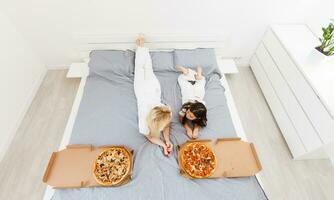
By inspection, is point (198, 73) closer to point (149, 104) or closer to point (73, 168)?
point (149, 104)

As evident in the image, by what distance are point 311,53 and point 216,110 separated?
1.10 meters

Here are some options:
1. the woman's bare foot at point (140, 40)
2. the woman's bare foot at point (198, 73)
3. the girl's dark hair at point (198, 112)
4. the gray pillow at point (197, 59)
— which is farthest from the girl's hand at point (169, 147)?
the woman's bare foot at point (140, 40)

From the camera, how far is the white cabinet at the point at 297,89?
5.67 feet

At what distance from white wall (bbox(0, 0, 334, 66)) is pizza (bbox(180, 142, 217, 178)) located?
53.8 inches

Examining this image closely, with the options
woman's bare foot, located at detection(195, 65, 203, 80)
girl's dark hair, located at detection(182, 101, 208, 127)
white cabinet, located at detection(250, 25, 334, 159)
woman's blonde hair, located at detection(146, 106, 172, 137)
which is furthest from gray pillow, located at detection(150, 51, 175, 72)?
white cabinet, located at detection(250, 25, 334, 159)

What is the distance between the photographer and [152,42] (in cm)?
236

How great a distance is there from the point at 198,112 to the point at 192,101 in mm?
197

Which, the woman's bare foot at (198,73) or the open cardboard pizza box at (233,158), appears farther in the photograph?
the woman's bare foot at (198,73)

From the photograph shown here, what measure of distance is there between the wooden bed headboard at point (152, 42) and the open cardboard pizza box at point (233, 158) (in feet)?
4.01

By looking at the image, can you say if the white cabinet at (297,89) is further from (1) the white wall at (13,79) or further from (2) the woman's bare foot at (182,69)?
(1) the white wall at (13,79)

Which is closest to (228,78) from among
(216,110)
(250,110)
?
(250,110)

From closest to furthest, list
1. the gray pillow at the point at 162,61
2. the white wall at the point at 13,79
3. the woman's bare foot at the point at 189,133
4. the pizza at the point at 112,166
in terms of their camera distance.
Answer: the pizza at the point at 112,166, the woman's bare foot at the point at 189,133, the white wall at the point at 13,79, the gray pillow at the point at 162,61

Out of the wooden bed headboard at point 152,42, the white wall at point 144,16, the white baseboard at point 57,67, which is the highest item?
the white wall at point 144,16

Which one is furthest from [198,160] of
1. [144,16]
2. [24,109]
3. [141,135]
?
[24,109]
